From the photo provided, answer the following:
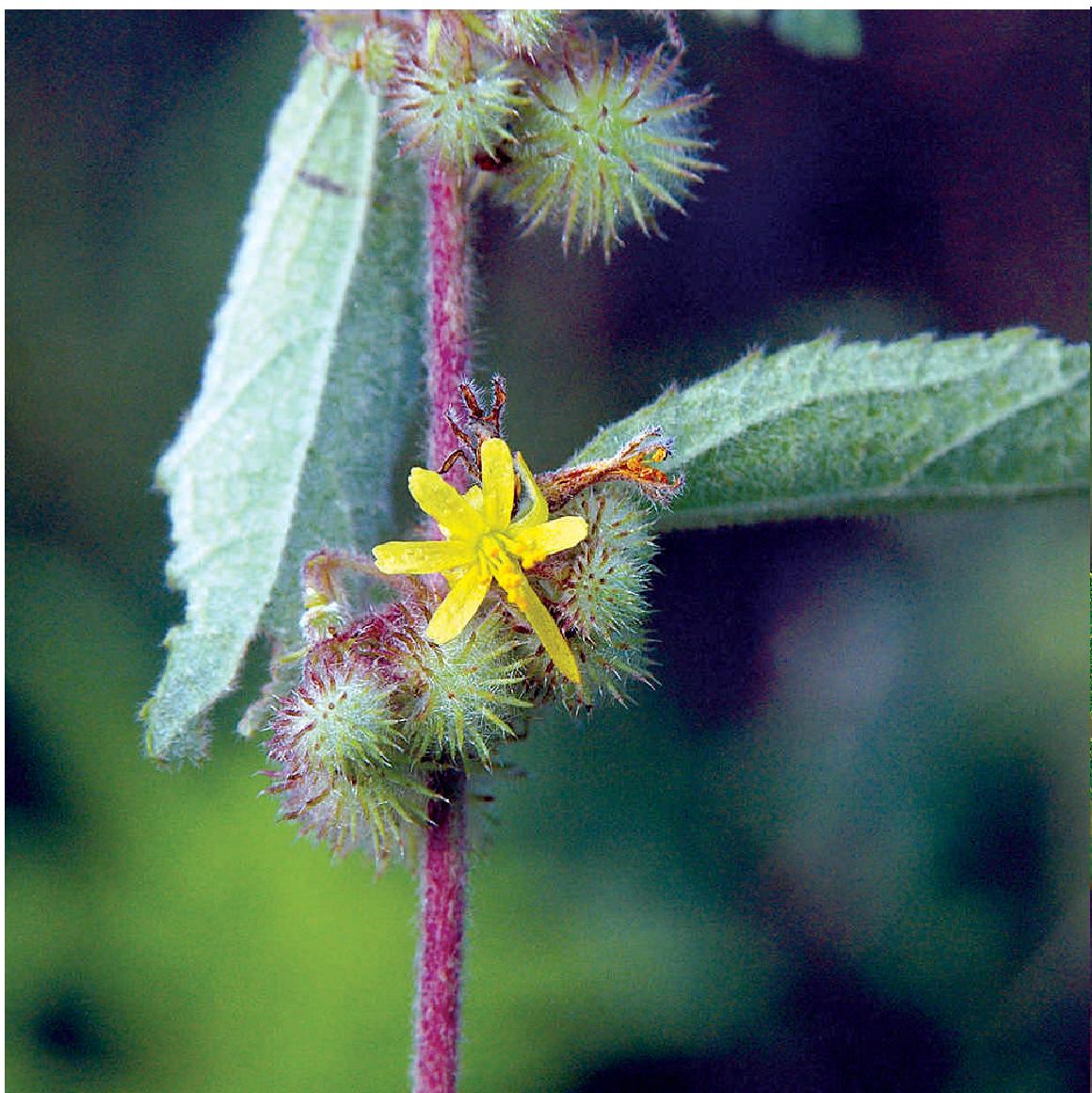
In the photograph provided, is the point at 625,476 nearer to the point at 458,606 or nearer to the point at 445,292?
the point at 458,606

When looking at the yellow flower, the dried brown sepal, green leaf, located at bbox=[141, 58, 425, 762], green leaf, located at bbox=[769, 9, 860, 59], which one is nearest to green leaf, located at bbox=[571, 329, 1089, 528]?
the dried brown sepal

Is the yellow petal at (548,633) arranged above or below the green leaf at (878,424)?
below

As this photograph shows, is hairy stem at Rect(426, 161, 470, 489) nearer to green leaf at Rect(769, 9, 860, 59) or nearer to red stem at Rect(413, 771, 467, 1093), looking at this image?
red stem at Rect(413, 771, 467, 1093)

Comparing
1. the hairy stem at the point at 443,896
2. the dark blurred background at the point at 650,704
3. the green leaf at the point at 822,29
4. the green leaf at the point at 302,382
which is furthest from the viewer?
the dark blurred background at the point at 650,704

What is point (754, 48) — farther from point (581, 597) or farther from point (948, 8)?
point (581, 597)

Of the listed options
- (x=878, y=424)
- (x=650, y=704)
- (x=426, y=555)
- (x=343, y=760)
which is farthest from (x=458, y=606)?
(x=650, y=704)

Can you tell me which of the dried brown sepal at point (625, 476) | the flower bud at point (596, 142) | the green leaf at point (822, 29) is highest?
the green leaf at point (822, 29)

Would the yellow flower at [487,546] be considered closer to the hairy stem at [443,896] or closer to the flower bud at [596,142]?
the hairy stem at [443,896]

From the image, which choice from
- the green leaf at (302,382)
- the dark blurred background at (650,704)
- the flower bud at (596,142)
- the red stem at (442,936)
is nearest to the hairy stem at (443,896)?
the red stem at (442,936)
